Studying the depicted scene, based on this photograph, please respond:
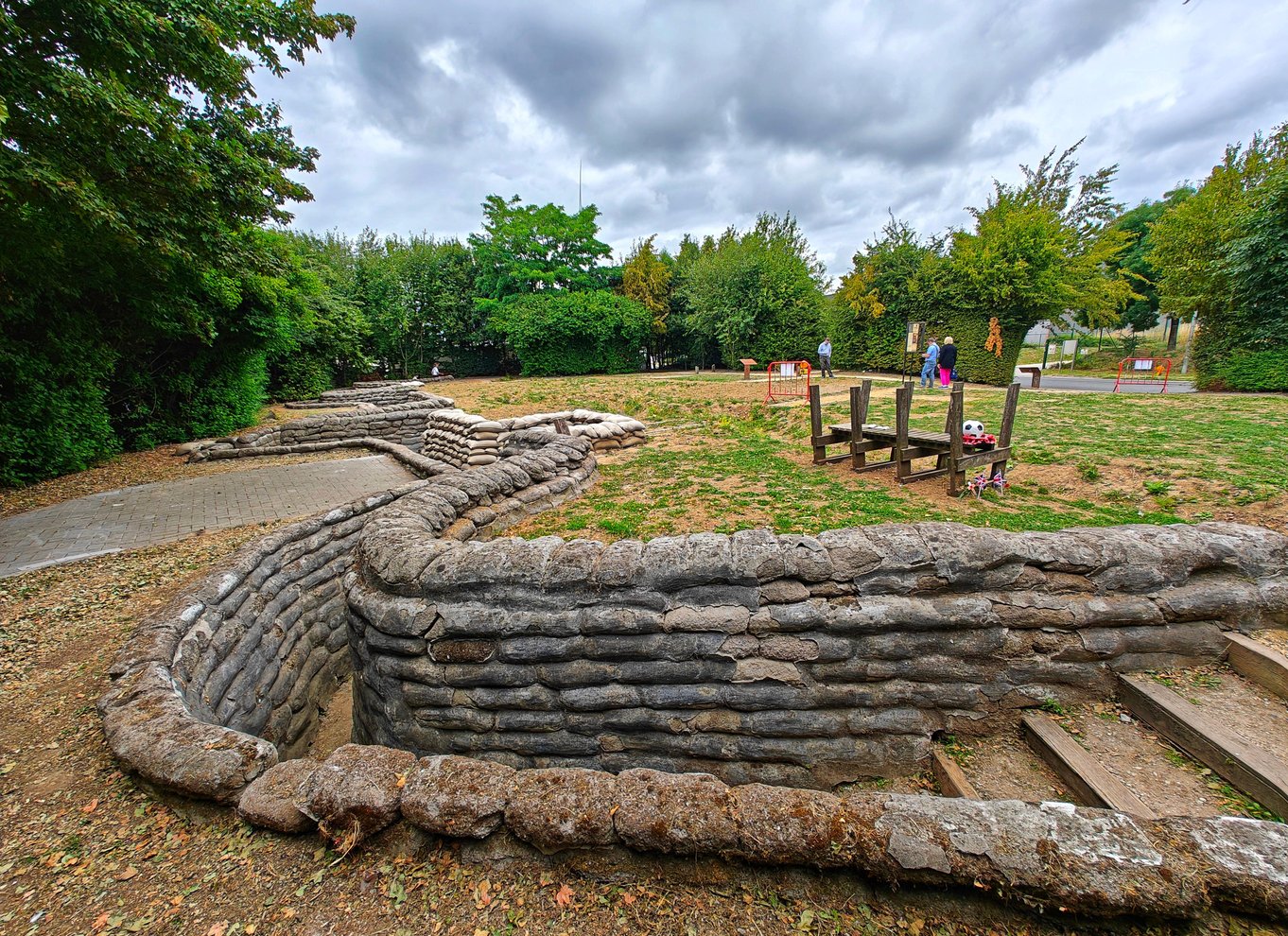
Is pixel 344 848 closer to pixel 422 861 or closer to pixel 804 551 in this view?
pixel 422 861

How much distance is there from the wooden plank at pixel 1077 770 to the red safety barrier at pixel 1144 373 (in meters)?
16.4

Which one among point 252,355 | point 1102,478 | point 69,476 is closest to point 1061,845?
point 1102,478

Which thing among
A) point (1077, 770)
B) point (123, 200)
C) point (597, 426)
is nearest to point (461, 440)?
point (597, 426)

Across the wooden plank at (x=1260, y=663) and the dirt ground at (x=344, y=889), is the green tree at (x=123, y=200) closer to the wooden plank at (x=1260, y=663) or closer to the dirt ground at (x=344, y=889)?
the dirt ground at (x=344, y=889)

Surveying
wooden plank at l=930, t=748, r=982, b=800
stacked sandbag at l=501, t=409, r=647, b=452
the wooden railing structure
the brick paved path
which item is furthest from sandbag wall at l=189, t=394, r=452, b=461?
wooden plank at l=930, t=748, r=982, b=800

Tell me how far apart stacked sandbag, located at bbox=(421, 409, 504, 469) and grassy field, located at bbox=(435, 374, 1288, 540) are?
2.59 m

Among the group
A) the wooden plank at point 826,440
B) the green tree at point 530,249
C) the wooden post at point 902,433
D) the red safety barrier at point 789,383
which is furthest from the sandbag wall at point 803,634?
the green tree at point 530,249

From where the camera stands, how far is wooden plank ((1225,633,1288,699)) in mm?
2730

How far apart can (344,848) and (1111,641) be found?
4.21 m

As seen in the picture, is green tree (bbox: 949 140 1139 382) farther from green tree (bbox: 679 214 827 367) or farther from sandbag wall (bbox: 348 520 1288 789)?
sandbag wall (bbox: 348 520 1288 789)

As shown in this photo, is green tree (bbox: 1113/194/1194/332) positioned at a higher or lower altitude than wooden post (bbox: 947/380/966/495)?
higher

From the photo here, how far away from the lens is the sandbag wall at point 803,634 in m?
3.04

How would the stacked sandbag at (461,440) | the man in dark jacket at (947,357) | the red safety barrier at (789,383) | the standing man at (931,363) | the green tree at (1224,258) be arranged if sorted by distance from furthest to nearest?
the standing man at (931,363), the man in dark jacket at (947,357), the red safety barrier at (789,383), the green tree at (1224,258), the stacked sandbag at (461,440)

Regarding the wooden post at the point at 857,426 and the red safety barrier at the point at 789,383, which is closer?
the wooden post at the point at 857,426
